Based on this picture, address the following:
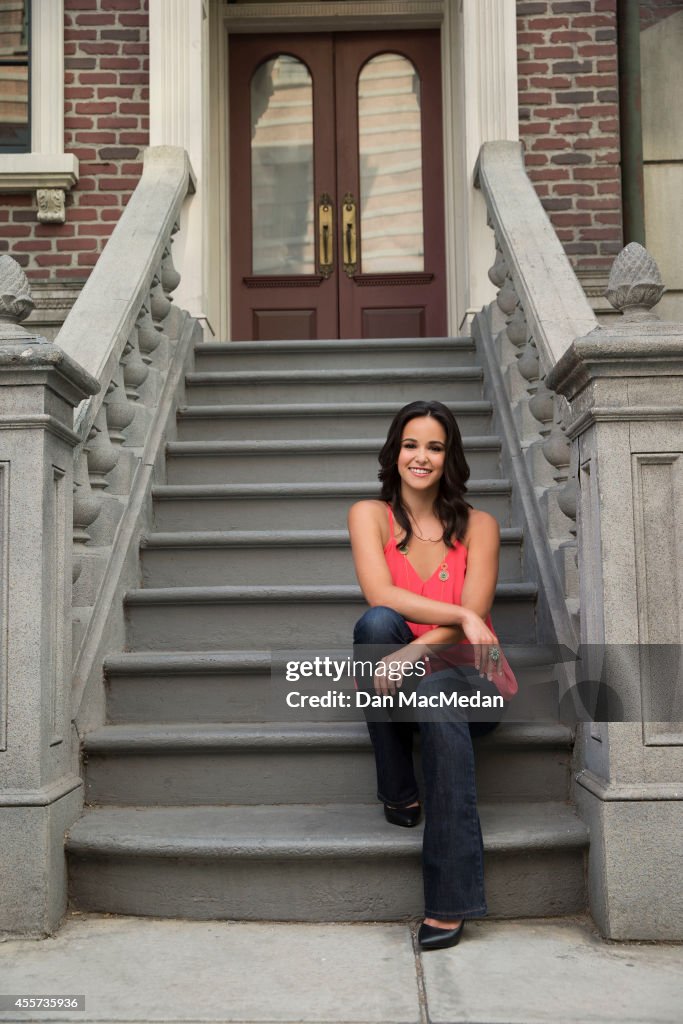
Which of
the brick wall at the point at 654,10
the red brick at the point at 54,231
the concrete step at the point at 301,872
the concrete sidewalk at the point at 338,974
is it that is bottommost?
the concrete sidewalk at the point at 338,974

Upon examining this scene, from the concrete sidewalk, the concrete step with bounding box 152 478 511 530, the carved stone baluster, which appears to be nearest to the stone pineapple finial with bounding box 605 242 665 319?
the concrete step with bounding box 152 478 511 530

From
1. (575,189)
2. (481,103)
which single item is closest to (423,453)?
(481,103)

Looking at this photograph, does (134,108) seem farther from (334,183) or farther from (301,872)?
(301,872)

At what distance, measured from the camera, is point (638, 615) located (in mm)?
2805

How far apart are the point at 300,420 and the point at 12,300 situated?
1.97 meters

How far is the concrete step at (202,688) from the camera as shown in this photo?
3.52m

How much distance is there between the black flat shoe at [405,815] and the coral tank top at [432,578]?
485 millimetres

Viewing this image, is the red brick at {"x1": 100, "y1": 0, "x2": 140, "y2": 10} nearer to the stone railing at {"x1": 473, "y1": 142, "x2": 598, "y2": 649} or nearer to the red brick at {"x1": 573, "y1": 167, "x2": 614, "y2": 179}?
the stone railing at {"x1": 473, "y1": 142, "x2": 598, "y2": 649}

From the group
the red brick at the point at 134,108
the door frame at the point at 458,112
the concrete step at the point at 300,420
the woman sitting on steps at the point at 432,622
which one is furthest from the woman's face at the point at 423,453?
the red brick at the point at 134,108

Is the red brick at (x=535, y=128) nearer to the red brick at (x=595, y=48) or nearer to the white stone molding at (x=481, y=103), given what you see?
the white stone molding at (x=481, y=103)

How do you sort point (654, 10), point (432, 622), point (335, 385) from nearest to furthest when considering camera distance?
point (432, 622) → point (335, 385) → point (654, 10)

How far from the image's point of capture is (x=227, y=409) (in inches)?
191

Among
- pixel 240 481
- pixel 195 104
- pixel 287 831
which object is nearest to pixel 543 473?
pixel 240 481

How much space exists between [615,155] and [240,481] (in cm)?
304
